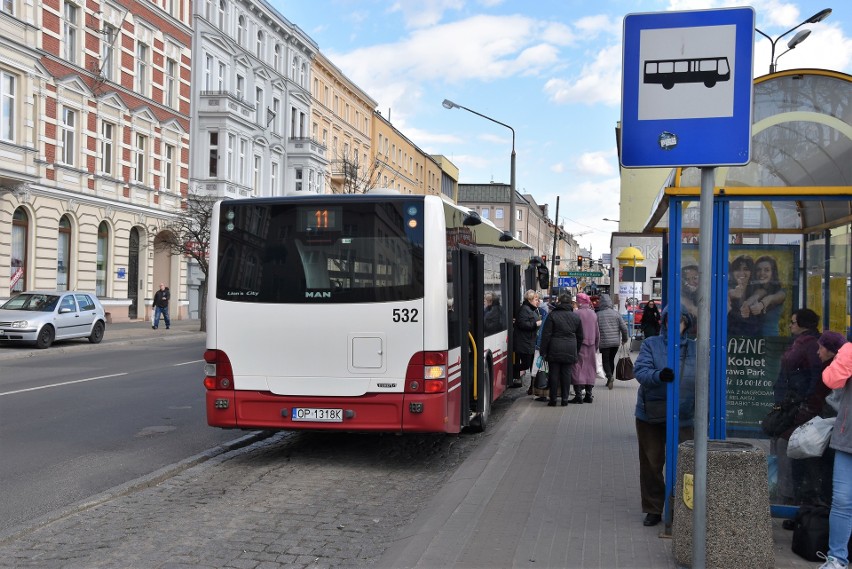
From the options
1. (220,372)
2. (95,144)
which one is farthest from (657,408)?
(95,144)

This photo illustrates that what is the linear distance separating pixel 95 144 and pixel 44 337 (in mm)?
13825

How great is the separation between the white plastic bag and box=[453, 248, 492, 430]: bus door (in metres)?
4.44

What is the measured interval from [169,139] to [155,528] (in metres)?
38.1

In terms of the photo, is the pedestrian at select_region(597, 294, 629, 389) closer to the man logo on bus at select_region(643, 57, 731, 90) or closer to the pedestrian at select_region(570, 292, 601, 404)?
the pedestrian at select_region(570, 292, 601, 404)

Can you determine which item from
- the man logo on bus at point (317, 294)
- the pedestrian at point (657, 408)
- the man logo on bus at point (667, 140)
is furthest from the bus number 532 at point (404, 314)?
the man logo on bus at point (667, 140)

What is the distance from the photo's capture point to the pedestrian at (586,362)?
46.4 feet

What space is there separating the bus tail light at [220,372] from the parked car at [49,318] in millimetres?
16684

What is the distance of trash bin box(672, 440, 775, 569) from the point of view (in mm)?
5051

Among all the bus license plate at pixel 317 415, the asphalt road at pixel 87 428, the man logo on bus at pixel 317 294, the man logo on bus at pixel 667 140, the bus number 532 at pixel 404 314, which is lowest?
the asphalt road at pixel 87 428

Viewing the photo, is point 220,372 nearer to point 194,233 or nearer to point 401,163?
point 194,233

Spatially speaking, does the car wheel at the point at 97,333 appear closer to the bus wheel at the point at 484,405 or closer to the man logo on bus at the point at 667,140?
the bus wheel at the point at 484,405

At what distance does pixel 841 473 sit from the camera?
204 inches

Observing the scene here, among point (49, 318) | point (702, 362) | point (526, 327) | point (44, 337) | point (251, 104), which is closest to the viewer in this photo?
point (702, 362)

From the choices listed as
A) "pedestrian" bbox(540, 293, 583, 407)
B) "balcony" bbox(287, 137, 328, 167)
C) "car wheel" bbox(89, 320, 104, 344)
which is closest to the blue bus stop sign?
"pedestrian" bbox(540, 293, 583, 407)
